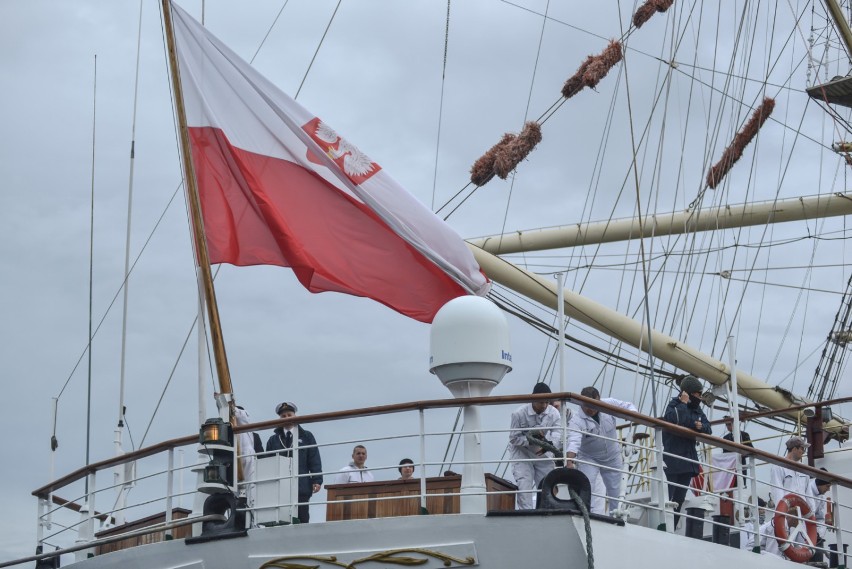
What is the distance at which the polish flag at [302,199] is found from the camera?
13.3m

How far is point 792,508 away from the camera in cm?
1355

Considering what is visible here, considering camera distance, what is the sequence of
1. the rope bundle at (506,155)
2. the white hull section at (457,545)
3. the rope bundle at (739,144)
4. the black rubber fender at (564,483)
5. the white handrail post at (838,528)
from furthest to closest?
the rope bundle at (739,144)
the rope bundle at (506,155)
the white handrail post at (838,528)
the black rubber fender at (564,483)
the white hull section at (457,545)

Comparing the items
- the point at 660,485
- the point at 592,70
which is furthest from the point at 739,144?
the point at 660,485

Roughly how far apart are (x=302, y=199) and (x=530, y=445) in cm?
391

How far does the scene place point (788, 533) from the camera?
13195 millimetres

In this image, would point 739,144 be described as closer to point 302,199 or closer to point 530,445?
point 302,199

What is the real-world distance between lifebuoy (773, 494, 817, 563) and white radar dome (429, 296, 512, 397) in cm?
333

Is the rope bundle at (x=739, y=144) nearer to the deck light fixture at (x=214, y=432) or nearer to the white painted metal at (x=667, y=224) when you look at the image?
the white painted metal at (x=667, y=224)

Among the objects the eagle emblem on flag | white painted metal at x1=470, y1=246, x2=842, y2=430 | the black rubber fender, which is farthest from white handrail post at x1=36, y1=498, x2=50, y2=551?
white painted metal at x1=470, y1=246, x2=842, y2=430

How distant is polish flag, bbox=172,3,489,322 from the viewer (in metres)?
13.3

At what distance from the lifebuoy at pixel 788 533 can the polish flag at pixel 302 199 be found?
3.86m

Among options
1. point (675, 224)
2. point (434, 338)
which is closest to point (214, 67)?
point (434, 338)

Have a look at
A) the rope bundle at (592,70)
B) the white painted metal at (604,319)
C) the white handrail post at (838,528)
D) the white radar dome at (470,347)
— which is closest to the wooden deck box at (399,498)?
the white radar dome at (470,347)

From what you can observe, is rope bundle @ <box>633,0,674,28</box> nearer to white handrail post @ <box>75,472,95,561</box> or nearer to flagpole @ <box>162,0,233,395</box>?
flagpole @ <box>162,0,233,395</box>
